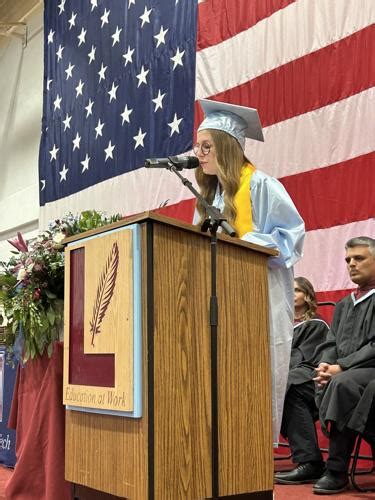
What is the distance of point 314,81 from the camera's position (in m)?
5.21

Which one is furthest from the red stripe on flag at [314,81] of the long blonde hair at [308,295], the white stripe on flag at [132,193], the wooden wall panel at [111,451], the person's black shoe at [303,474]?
the wooden wall panel at [111,451]

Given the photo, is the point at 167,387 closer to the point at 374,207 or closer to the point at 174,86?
the point at 374,207

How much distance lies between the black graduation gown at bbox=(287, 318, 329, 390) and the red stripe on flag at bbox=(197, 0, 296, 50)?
2570 mm

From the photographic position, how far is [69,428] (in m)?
2.50

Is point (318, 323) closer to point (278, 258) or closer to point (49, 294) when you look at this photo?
point (278, 258)

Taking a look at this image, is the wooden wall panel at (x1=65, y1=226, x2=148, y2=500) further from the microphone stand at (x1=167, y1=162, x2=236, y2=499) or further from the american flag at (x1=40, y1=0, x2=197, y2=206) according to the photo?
the american flag at (x1=40, y1=0, x2=197, y2=206)

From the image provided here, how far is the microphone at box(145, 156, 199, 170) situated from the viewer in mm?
2350

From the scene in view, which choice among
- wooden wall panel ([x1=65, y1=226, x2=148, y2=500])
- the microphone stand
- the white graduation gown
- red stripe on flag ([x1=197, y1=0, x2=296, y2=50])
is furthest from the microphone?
red stripe on flag ([x1=197, y1=0, x2=296, y2=50])

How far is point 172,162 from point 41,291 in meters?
1.00

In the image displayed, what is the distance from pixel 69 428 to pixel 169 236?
0.80 metres

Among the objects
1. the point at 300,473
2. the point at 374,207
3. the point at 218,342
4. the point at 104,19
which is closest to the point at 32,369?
the point at 218,342

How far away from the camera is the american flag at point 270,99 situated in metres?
4.83

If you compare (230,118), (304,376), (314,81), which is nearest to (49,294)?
(230,118)

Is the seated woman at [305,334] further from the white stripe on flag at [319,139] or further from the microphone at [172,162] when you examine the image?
the microphone at [172,162]
